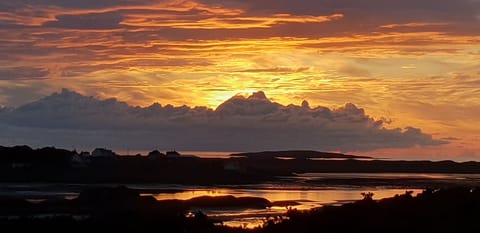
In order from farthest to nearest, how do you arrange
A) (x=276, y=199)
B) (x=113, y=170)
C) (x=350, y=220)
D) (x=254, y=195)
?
(x=113, y=170) → (x=254, y=195) → (x=276, y=199) → (x=350, y=220)

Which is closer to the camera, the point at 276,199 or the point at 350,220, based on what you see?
the point at 350,220

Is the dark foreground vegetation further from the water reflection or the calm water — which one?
the calm water

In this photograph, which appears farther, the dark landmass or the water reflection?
the dark landmass

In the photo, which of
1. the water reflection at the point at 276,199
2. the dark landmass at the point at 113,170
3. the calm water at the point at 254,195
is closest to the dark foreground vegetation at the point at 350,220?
the water reflection at the point at 276,199

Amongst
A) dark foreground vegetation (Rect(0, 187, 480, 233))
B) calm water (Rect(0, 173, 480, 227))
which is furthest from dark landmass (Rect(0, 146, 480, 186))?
dark foreground vegetation (Rect(0, 187, 480, 233))

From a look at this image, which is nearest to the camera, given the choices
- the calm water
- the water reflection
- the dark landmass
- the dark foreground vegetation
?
the dark foreground vegetation

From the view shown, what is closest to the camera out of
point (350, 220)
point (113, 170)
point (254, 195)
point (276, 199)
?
point (350, 220)

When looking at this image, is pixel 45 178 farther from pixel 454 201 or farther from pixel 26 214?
pixel 454 201

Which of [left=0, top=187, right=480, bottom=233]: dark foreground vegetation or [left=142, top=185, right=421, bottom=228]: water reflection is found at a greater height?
[left=142, top=185, right=421, bottom=228]: water reflection

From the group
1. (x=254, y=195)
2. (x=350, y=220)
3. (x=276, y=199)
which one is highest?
(x=254, y=195)

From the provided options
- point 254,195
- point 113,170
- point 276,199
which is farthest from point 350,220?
point 113,170

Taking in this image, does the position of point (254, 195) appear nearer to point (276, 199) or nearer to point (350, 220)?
point (276, 199)

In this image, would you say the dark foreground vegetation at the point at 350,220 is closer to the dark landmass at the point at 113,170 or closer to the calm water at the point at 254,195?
the calm water at the point at 254,195

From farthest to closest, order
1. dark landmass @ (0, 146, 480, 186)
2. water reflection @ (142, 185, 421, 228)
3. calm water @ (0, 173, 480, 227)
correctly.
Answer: dark landmass @ (0, 146, 480, 186) → calm water @ (0, 173, 480, 227) → water reflection @ (142, 185, 421, 228)
